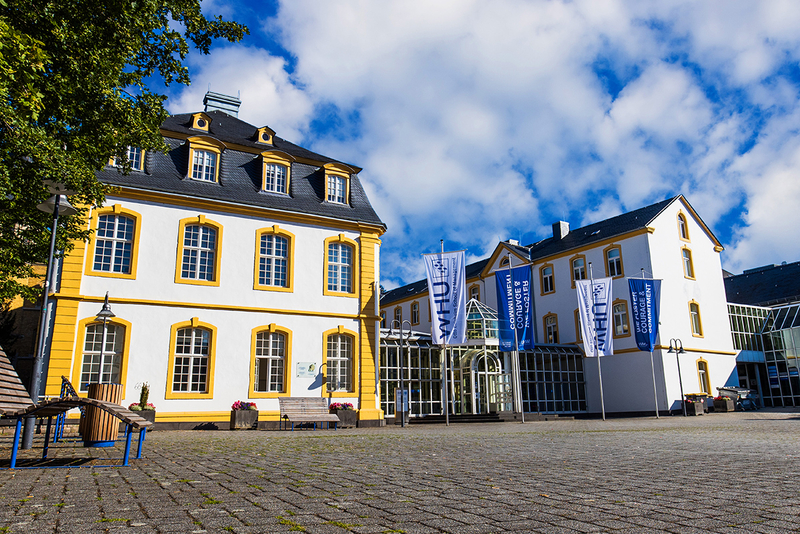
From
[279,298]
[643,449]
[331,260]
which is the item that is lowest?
[643,449]

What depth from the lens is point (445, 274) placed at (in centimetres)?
2100

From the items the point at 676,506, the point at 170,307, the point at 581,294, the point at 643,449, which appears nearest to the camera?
the point at 676,506

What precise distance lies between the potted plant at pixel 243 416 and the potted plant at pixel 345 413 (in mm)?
2699

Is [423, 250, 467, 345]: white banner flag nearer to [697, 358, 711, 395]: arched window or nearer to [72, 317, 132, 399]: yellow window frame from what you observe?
[72, 317, 132, 399]: yellow window frame

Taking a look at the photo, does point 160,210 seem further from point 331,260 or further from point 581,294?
point 581,294

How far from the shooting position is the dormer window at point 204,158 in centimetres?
2075

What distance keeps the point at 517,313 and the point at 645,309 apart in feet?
24.4

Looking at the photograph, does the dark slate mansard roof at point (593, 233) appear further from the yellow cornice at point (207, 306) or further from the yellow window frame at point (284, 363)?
the yellow window frame at point (284, 363)

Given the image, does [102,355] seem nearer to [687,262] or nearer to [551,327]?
[551,327]

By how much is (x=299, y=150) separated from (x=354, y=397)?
A: 1019 centimetres

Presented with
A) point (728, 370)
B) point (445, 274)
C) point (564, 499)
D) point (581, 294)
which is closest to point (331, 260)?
point (445, 274)

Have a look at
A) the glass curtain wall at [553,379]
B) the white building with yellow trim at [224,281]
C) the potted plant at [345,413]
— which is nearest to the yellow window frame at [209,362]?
the white building with yellow trim at [224,281]

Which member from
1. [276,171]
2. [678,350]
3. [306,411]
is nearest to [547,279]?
[678,350]

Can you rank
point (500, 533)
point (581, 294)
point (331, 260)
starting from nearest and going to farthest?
point (500, 533), point (331, 260), point (581, 294)
